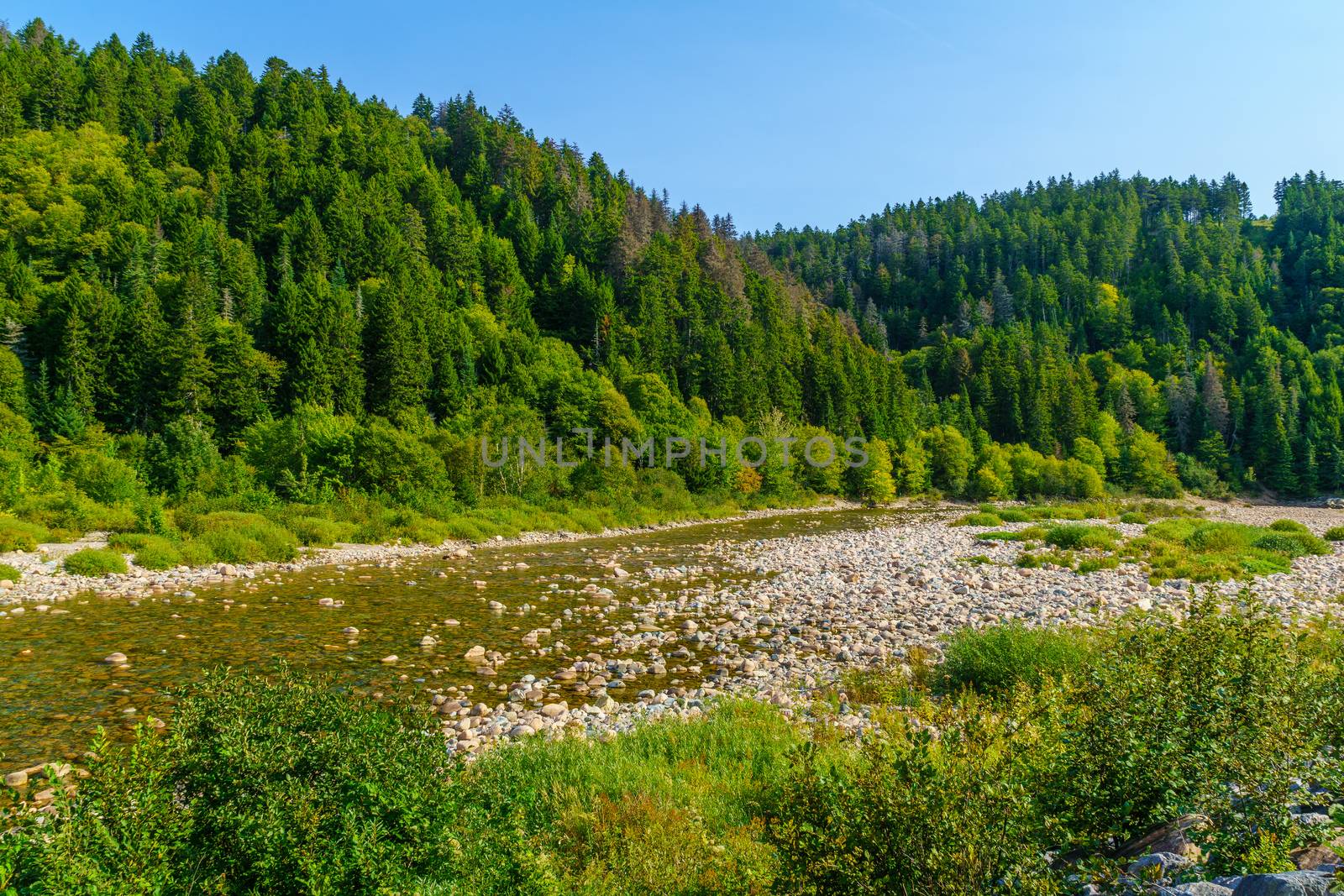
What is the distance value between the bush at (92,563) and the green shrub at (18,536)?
12.8 feet

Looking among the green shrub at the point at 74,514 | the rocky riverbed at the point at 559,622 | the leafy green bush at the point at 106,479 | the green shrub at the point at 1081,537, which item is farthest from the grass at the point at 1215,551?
the leafy green bush at the point at 106,479

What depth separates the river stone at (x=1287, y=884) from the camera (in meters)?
2.59

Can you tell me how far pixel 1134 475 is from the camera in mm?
80875

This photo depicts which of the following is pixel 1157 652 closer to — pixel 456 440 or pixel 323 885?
pixel 323 885

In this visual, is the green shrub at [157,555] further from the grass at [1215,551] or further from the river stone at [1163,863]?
the grass at [1215,551]

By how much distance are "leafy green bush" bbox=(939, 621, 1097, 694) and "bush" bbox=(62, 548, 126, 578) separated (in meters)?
24.7

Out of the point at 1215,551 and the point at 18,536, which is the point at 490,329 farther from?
the point at 1215,551

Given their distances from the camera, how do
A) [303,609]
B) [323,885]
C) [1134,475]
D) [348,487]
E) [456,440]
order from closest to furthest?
[323,885], [303,609], [348,487], [456,440], [1134,475]

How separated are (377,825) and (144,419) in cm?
5221

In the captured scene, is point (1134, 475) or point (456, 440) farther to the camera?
point (1134, 475)

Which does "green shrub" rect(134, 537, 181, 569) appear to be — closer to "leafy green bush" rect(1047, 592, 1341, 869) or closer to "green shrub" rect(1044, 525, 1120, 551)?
"leafy green bush" rect(1047, 592, 1341, 869)

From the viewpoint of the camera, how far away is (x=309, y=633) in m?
15.0

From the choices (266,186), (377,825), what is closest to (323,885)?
(377,825)

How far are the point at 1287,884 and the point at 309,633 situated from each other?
Answer: 16.4 metres
